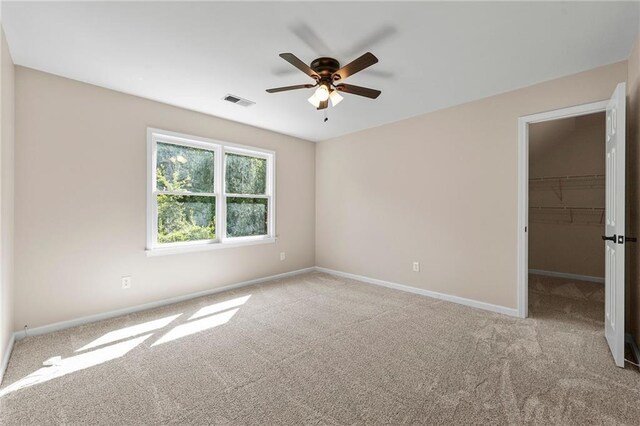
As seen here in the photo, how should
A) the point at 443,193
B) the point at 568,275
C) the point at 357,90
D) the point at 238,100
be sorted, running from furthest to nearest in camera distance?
the point at 568,275 < the point at 443,193 < the point at 238,100 < the point at 357,90

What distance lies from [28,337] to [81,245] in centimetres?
90

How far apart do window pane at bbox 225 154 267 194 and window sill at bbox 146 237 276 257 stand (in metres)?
0.78

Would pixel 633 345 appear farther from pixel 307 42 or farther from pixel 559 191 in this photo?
pixel 307 42

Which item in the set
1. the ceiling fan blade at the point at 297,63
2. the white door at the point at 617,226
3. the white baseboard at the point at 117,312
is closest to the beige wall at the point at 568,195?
the white door at the point at 617,226

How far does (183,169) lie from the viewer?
12.2 ft

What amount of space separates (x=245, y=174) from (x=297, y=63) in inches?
102

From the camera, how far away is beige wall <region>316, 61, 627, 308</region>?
123 inches

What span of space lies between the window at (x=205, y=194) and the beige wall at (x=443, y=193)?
1.35m

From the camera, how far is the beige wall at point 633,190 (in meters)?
2.27

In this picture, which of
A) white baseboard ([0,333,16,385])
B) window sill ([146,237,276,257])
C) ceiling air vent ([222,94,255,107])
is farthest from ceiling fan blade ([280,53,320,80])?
white baseboard ([0,333,16,385])

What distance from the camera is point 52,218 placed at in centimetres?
272

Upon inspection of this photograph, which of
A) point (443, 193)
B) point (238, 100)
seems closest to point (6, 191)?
point (238, 100)

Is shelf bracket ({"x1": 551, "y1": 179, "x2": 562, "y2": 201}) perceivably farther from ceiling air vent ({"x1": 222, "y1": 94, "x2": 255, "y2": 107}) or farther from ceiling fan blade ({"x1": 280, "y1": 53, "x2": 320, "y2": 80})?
ceiling air vent ({"x1": 222, "y1": 94, "x2": 255, "y2": 107})

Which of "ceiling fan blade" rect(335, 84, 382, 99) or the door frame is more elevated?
"ceiling fan blade" rect(335, 84, 382, 99)
